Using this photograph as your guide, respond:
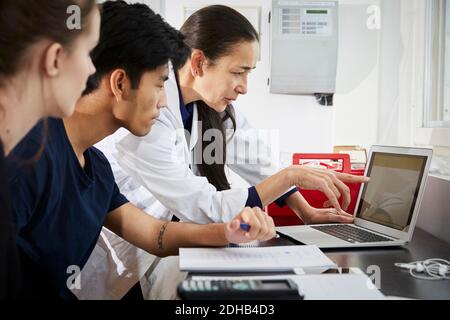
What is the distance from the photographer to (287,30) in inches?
47.8

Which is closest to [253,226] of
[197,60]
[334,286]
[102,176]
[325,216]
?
[334,286]

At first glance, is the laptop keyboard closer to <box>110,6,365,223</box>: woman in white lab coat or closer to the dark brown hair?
<box>110,6,365,223</box>: woman in white lab coat

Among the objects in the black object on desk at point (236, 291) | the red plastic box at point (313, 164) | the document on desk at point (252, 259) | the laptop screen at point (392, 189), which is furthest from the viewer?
the red plastic box at point (313, 164)

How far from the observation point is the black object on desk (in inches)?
19.9

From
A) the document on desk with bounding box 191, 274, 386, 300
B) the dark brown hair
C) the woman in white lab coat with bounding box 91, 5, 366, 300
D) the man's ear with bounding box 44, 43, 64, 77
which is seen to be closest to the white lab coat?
the woman in white lab coat with bounding box 91, 5, 366, 300

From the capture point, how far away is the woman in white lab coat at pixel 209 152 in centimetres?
94

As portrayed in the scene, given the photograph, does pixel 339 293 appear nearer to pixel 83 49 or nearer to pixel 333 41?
pixel 83 49

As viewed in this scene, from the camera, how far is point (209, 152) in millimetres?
1257

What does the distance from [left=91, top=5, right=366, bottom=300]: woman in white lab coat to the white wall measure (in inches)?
3.3

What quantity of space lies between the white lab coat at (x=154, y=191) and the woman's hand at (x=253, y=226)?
18 centimetres

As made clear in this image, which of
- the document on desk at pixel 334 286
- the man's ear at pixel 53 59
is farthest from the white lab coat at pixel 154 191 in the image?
the man's ear at pixel 53 59

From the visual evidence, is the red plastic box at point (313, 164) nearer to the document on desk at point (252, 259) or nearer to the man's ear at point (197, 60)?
the man's ear at point (197, 60)
